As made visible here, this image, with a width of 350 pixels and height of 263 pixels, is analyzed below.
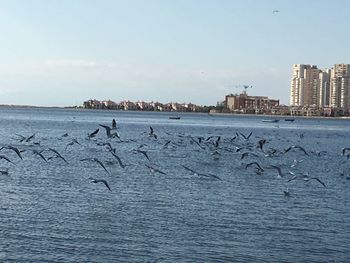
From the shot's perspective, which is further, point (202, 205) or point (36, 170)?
point (36, 170)

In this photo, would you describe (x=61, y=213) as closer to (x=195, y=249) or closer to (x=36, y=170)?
(x=195, y=249)

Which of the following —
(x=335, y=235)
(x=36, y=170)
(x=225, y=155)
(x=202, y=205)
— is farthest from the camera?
(x=225, y=155)

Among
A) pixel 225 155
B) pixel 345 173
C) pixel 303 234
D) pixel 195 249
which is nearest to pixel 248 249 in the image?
pixel 195 249

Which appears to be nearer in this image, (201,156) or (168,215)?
(168,215)

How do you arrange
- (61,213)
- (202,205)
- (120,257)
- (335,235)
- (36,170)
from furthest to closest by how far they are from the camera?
(36,170) < (202,205) < (61,213) < (335,235) < (120,257)

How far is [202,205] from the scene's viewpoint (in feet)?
82.8

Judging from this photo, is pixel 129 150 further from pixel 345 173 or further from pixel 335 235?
pixel 335 235

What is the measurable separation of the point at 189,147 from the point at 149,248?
40.1 meters

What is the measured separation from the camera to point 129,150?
53.5 m

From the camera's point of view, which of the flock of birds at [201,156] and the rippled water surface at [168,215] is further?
the flock of birds at [201,156]

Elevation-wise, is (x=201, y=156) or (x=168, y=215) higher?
(x=168, y=215)

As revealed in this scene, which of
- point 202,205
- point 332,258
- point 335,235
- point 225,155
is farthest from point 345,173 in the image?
point 332,258

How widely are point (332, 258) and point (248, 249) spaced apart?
77.7 inches

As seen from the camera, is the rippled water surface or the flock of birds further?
the flock of birds
